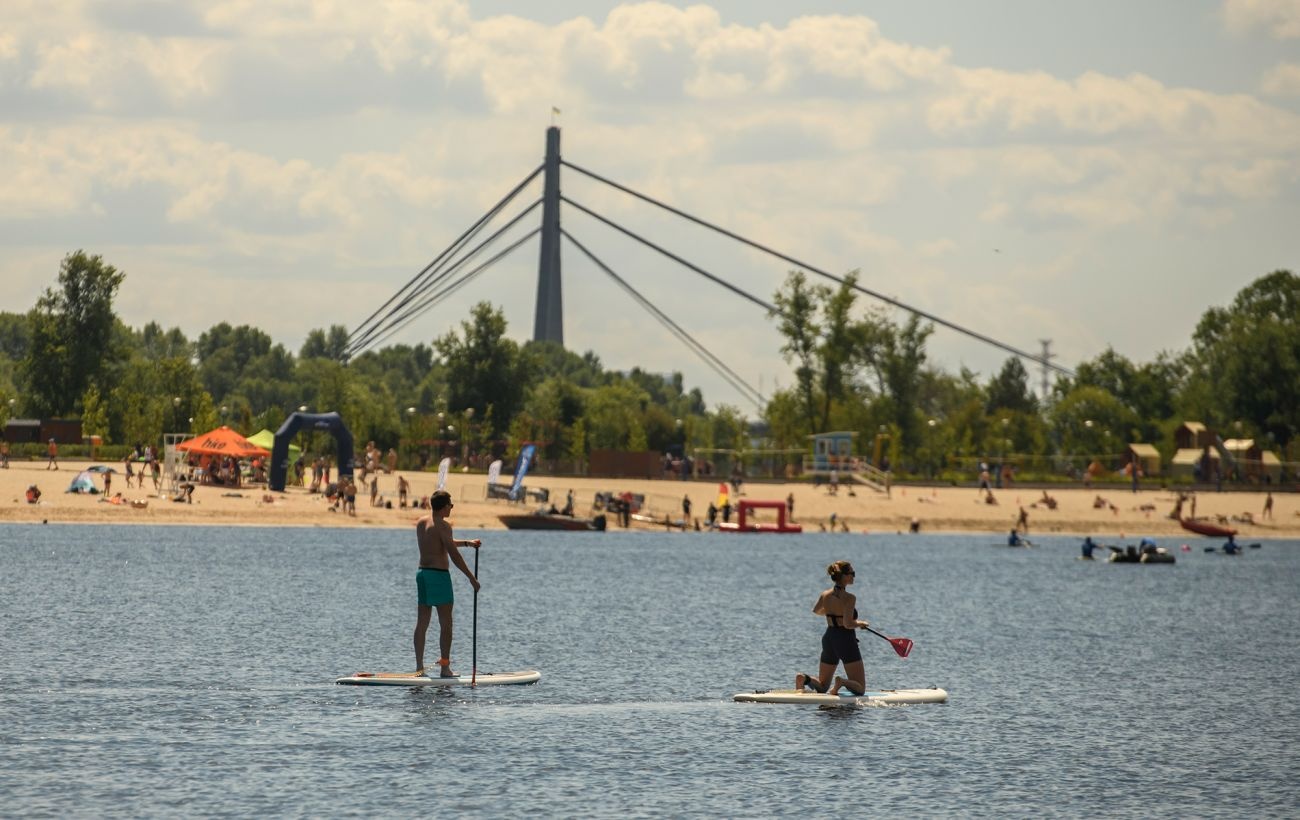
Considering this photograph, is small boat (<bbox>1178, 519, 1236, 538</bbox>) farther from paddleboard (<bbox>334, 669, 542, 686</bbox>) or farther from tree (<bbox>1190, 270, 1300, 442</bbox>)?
paddleboard (<bbox>334, 669, 542, 686</bbox>)

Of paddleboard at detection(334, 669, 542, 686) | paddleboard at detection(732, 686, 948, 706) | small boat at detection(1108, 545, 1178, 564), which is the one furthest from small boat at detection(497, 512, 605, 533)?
paddleboard at detection(732, 686, 948, 706)

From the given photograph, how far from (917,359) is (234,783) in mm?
119437

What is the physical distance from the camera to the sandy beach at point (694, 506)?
81.7 metres

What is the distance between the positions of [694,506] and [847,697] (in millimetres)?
82906

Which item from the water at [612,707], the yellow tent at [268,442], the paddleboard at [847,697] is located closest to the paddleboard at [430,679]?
the water at [612,707]

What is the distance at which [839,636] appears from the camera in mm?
26656

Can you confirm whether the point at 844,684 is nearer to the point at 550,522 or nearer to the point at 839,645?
the point at 839,645

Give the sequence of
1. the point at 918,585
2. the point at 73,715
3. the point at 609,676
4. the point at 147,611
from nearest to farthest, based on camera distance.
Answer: the point at 73,715 → the point at 609,676 → the point at 147,611 → the point at 918,585

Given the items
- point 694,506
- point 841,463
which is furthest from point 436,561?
point 841,463

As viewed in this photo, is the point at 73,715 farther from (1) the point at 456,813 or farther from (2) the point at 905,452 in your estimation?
(2) the point at 905,452

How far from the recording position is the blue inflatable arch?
8800 cm

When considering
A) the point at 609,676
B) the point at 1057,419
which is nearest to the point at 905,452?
the point at 1057,419

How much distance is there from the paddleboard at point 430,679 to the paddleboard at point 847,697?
365cm

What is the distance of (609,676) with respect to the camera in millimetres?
32500
